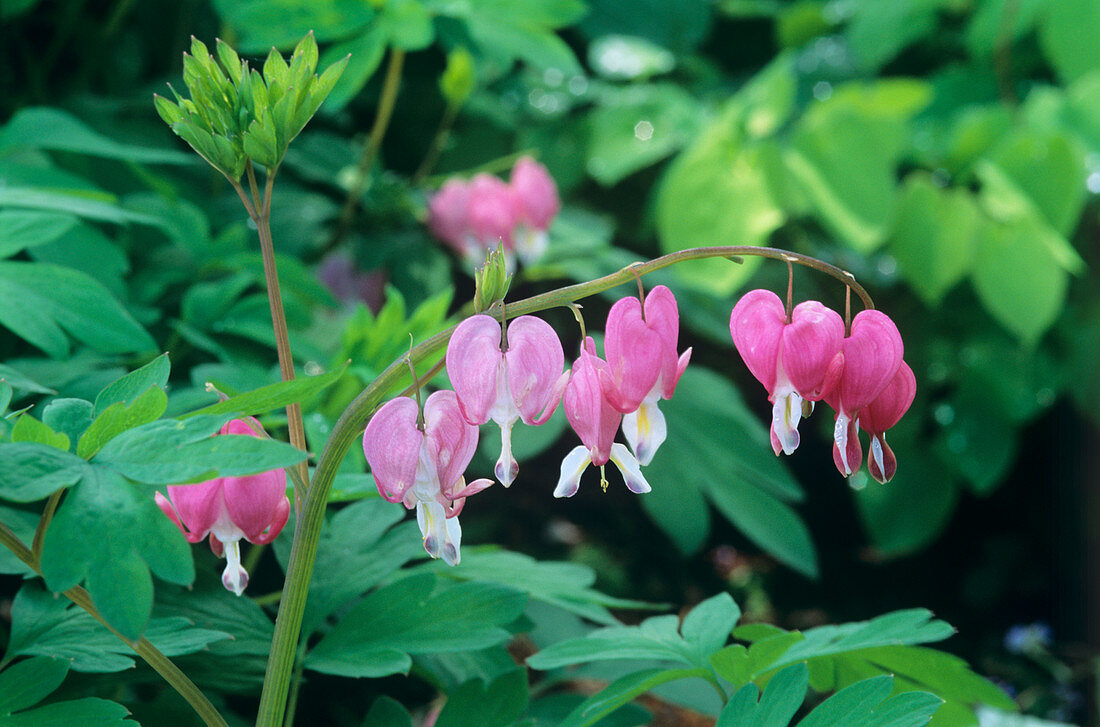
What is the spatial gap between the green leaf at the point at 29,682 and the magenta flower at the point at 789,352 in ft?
1.58

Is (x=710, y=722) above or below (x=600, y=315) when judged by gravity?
below

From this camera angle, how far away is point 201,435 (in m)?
0.48

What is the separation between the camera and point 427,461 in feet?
1.80

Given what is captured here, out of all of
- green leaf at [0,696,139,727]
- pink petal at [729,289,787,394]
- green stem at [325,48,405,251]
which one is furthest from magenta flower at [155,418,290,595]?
green stem at [325,48,405,251]

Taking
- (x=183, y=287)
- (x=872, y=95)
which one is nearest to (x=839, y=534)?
(x=872, y=95)

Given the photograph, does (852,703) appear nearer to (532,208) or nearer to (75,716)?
(75,716)

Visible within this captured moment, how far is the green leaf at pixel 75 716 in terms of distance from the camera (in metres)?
0.56

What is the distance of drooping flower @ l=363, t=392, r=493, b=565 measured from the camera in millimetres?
547

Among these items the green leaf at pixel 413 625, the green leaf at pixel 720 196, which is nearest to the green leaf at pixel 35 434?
the green leaf at pixel 413 625

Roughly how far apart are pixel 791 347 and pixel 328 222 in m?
1.14

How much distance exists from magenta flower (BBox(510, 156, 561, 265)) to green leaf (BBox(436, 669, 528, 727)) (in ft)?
3.12

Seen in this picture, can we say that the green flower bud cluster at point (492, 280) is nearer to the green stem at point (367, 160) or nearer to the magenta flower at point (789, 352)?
the magenta flower at point (789, 352)

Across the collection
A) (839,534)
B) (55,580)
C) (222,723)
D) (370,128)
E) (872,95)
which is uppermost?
(872,95)

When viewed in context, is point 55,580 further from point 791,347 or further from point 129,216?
point 129,216
